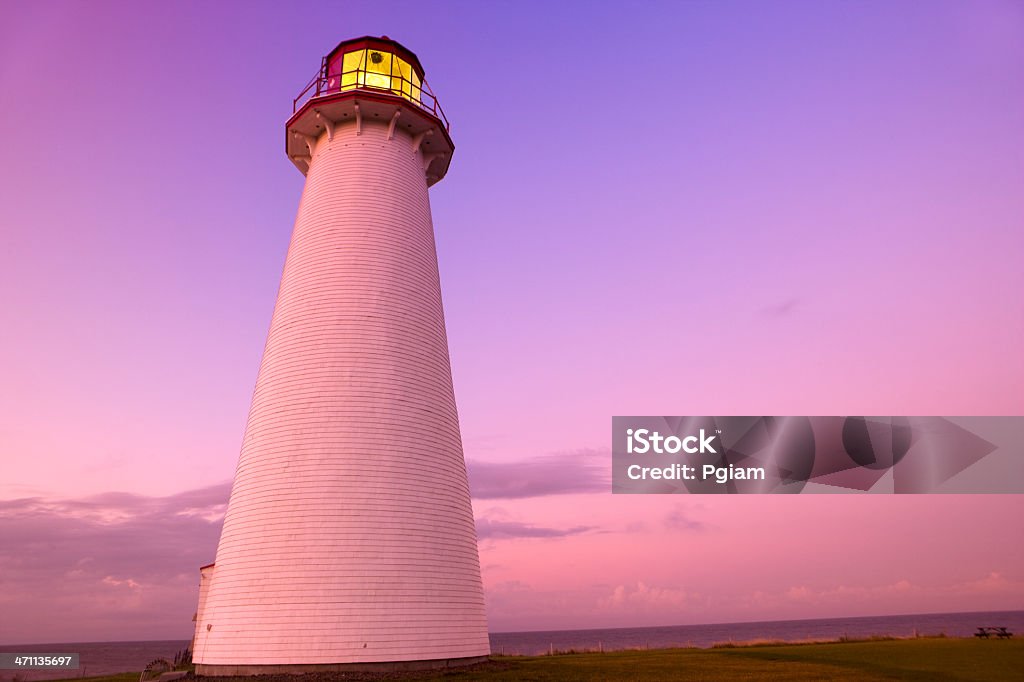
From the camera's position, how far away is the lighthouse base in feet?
54.7

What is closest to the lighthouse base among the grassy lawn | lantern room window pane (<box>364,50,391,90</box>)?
the grassy lawn

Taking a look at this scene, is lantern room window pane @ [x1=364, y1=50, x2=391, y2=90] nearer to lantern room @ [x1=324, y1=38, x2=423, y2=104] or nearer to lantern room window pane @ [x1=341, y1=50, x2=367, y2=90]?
lantern room @ [x1=324, y1=38, x2=423, y2=104]

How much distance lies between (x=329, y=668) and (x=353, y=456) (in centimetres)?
494

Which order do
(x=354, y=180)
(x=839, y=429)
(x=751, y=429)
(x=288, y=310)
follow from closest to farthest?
(x=288, y=310), (x=354, y=180), (x=751, y=429), (x=839, y=429)

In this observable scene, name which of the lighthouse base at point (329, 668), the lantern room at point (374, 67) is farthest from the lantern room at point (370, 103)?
the lighthouse base at point (329, 668)

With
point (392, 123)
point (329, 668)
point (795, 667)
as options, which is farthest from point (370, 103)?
point (795, 667)

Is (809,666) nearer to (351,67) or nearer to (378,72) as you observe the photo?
(378,72)

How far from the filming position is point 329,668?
16.6 m

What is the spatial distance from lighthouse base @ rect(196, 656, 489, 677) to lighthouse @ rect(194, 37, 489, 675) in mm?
33

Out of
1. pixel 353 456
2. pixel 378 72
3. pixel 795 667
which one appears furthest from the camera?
pixel 378 72

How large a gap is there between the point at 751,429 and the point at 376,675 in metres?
18.1

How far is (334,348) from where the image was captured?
64.9 ft

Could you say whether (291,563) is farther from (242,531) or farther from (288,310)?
(288,310)

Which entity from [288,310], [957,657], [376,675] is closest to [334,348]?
[288,310]
